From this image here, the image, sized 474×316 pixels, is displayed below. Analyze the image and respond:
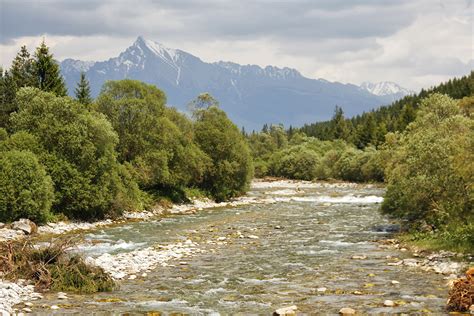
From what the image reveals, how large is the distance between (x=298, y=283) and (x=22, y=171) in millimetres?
24125

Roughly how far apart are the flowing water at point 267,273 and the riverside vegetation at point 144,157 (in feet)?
13.3

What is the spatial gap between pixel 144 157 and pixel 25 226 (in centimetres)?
2260

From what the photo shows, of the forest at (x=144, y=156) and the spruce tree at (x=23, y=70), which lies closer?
the forest at (x=144, y=156)

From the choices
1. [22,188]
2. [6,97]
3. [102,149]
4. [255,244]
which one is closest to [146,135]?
[102,149]

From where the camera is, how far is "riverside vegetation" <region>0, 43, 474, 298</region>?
102 ft

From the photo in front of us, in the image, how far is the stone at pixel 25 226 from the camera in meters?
34.7

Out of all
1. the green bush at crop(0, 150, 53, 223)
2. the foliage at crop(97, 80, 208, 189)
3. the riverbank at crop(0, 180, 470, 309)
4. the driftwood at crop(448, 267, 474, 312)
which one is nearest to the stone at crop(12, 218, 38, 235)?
the riverbank at crop(0, 180, 470, 309)

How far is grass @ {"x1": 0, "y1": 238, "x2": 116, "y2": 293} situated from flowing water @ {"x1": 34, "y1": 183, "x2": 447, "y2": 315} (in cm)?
81

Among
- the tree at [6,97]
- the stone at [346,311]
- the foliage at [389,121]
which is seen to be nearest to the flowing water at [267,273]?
the stone at [346,311]

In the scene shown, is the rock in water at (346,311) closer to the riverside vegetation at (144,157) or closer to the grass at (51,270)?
the grass at (51,270)

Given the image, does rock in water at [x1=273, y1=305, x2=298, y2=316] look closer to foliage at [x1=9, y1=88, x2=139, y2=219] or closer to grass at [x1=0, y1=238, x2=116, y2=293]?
grass at [x1=0, y1=238, x2=116, y2=293]

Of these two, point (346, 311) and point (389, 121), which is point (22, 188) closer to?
point (346, 311)

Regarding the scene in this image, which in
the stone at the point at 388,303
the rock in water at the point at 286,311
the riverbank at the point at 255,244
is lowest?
the riverbank at the point at 255,244

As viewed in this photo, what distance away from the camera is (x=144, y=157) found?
56.8 meters
